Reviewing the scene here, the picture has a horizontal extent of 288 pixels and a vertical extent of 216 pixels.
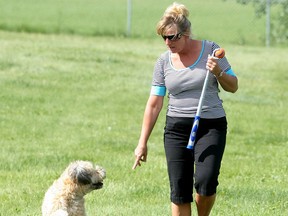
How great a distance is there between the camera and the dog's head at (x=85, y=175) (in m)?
6.78

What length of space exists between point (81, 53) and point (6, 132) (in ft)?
31.0

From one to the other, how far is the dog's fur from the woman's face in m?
1.12

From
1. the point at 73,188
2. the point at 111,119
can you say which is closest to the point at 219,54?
the point at 73,188

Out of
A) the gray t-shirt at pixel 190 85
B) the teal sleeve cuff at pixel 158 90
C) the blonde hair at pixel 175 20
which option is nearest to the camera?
the blonde hair at pixel 175 20

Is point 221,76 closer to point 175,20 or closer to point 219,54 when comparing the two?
point 219,54

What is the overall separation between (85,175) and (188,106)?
0.97 meters

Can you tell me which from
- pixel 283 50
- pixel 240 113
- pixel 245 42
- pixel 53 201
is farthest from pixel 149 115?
pixel 245 42

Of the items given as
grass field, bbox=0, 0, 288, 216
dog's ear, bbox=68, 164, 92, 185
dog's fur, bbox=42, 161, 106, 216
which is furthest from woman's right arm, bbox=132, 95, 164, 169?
grass field, bbox=0, 0, 288, 216

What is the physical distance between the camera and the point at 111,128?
13422mm

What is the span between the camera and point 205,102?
6.91 metres

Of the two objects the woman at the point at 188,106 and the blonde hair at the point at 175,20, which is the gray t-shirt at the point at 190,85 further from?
the blonde hair at the point at 175,20

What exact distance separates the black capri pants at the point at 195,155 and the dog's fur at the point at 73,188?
59cm

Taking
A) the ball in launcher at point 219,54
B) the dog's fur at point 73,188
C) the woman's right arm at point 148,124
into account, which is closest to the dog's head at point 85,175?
the dog's fur at point 73,188

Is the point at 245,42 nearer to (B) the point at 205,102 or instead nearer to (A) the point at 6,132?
(A) the point at 6,132
